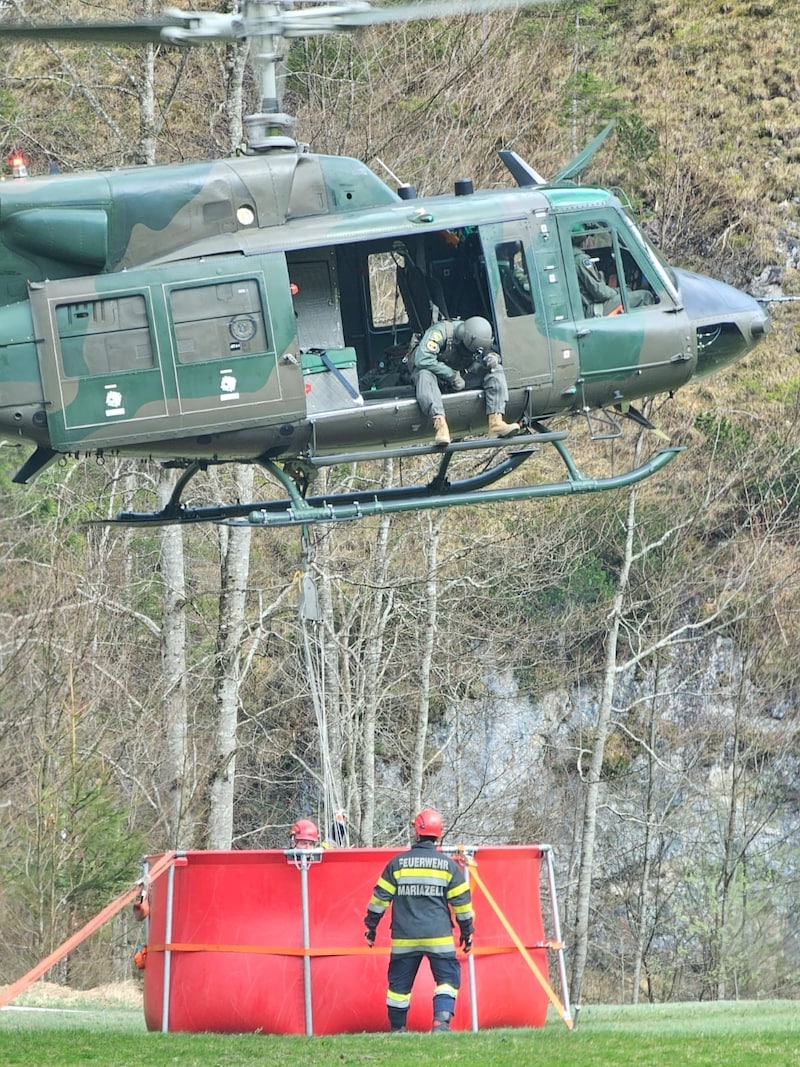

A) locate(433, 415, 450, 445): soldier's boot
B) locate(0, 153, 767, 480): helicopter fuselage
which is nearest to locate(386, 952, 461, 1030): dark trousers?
locate(433, 415, 450, 445): soldier's boot

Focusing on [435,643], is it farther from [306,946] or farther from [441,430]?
[306,946]

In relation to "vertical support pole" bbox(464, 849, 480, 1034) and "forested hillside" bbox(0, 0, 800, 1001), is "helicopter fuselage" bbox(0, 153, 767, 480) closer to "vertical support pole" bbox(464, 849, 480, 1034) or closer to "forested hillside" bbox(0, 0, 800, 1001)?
"vertical support pole" bbox(464, 849, 480, 1034)

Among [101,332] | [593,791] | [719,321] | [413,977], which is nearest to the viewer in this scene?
[413,977]

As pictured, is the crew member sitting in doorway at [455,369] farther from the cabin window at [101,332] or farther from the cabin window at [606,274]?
the cabin window at [101,332]

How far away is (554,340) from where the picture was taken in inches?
468

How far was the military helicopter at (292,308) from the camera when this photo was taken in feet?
36.4

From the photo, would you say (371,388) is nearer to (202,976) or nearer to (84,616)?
(202,976)

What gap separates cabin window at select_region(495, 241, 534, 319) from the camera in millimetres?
11828

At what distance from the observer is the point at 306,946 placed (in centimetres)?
1027

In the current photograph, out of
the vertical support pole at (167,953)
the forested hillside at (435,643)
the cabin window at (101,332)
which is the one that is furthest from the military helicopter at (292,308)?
the forested hillside at (435,643)

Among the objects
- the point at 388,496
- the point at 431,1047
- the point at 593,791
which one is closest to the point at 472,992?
the point at 431,1047

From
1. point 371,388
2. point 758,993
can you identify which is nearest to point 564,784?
point 758,993

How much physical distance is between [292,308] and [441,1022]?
5.02m

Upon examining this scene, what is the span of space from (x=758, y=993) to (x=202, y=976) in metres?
21.5
